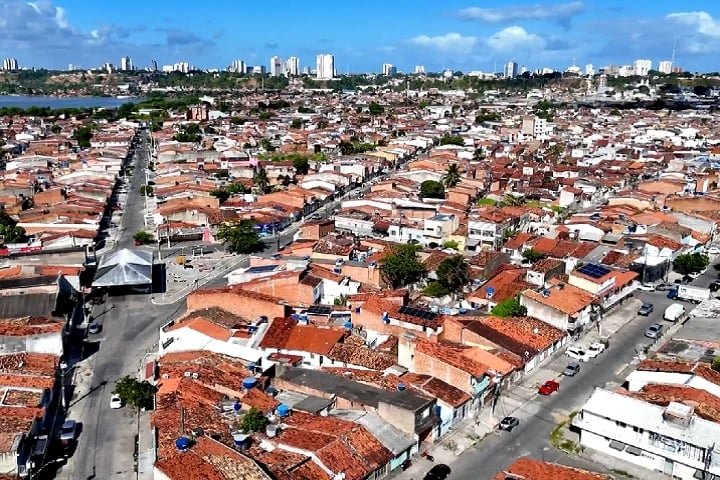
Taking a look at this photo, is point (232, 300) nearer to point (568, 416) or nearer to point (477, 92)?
point (568, 416)

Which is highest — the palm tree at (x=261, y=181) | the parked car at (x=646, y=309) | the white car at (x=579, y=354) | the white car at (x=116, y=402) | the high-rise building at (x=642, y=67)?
the high-rise building at (x=642, y=67)

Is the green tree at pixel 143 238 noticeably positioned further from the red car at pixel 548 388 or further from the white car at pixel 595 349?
the red car at pixel 548 388

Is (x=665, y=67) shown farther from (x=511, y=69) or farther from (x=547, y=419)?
(x=547, y=419)

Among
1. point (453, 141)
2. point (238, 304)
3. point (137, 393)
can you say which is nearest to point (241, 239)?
point (238, 304)

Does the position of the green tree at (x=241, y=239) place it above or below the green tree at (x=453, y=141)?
below

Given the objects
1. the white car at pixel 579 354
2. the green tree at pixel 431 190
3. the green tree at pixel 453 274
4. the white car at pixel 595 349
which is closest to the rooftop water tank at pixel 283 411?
the white car at pixel 579 354

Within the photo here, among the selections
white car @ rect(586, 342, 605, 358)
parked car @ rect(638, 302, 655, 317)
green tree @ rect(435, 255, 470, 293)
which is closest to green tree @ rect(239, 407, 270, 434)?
white car @ rect(586, 342, 605, 358)

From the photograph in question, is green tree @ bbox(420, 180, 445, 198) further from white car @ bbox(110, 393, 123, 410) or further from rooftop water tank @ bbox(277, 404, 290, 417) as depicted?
rooftop water tank @ bbox(277, 404, 290, 417)
